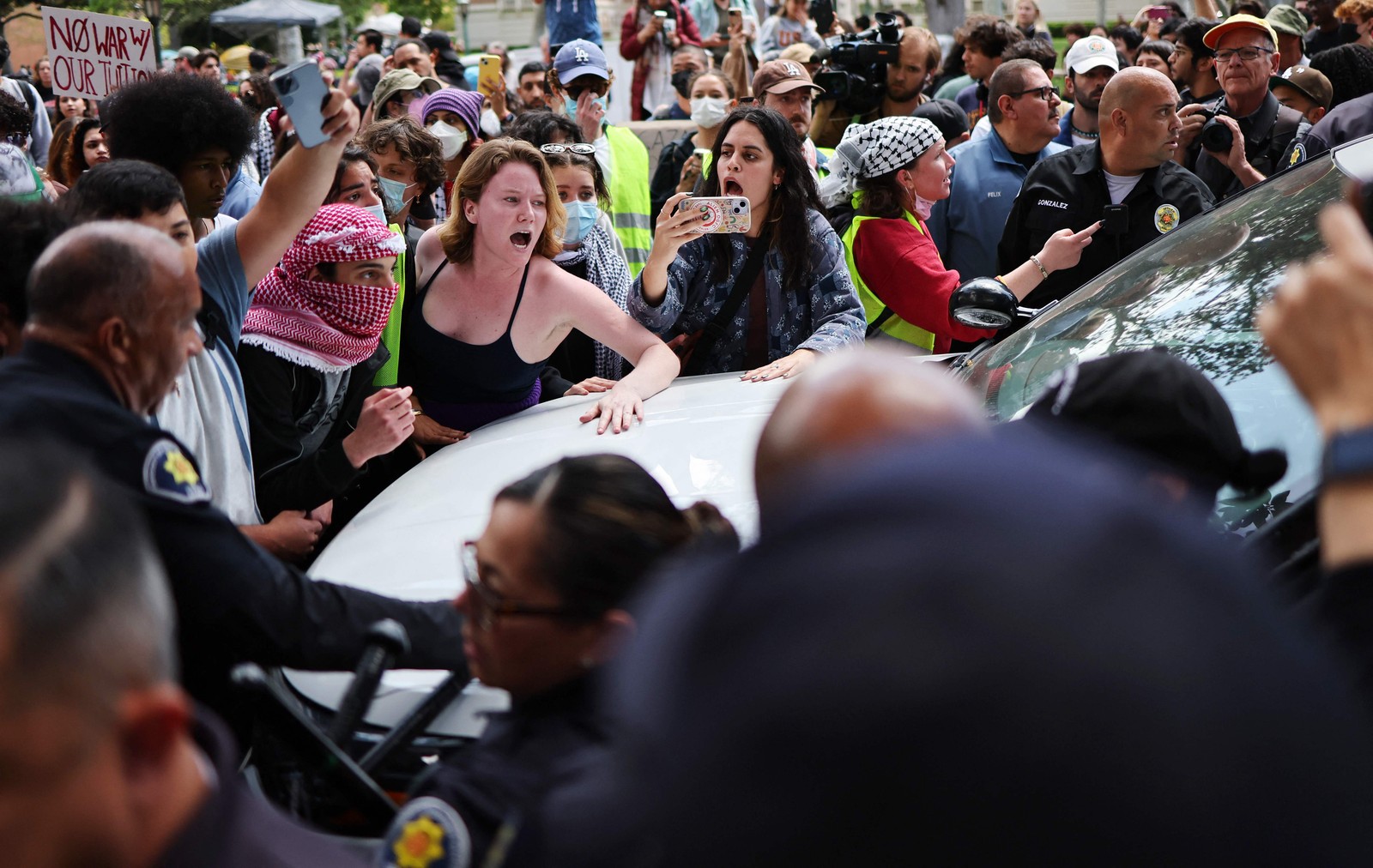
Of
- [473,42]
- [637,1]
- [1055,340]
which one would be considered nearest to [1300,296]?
[1055,340]

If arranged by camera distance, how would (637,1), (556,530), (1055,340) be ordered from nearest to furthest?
(556,530) → (1055,340) → (637,1)

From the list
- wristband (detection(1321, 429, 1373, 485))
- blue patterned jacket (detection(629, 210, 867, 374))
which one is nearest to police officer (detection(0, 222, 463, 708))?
wristband (detection(1321, 429, 1373, 485))

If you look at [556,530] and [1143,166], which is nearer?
[556,530]

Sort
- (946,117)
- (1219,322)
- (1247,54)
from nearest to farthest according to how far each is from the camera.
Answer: (1219,322) < (1247,54) < (946,117)

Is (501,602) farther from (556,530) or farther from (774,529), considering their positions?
(774,529)

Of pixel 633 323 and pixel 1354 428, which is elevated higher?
pixel 1354 428

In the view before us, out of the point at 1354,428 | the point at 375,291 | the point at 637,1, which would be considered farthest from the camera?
the point at 637,1

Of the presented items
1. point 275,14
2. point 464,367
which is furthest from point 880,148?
point 275,14

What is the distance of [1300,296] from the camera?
1.18 m

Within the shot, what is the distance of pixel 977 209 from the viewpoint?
605 centimetres

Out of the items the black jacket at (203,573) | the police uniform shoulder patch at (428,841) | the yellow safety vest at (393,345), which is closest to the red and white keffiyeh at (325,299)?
the yellow safety vest at (393,345)

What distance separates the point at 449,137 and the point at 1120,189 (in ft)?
11.1

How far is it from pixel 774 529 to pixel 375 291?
119 inches

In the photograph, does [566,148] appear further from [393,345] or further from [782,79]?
[782,79]
